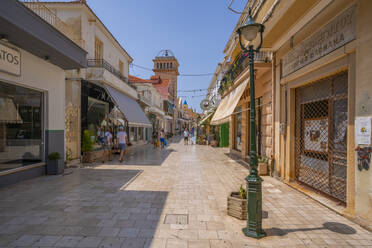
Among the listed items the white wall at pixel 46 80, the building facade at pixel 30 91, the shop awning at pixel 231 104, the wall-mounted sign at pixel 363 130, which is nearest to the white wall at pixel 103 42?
the building facade at pixel 30 91

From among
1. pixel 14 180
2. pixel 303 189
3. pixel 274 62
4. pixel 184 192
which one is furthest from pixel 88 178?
pixel 274 62

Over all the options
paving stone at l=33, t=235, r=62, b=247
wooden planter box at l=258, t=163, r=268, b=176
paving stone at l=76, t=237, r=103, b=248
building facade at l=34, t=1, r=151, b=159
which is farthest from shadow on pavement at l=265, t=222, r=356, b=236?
building facade at l=34, t=1, r=151, b=159

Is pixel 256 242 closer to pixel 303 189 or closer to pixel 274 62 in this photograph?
pixel 303 189

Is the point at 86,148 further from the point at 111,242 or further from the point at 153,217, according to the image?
the point at 111,242

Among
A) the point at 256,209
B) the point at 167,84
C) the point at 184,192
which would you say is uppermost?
the point at 167,84

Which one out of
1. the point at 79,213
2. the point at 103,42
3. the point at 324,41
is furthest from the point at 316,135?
the point at 103,42

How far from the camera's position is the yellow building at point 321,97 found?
12.4 ft

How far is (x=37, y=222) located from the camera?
3.84m

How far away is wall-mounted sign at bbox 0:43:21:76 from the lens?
5676 mm

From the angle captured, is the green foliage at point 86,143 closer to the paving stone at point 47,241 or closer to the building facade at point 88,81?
the building facade at point 88,81

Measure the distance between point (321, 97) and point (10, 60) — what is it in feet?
27.7

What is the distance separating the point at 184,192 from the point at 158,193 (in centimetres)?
69

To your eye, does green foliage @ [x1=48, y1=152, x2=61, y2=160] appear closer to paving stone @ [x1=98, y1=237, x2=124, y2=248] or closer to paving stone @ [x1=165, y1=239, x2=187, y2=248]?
paving stone @ [x1=98, y1=237, x2=124, y2=248]

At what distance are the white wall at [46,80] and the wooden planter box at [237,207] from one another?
6765 millimetres
